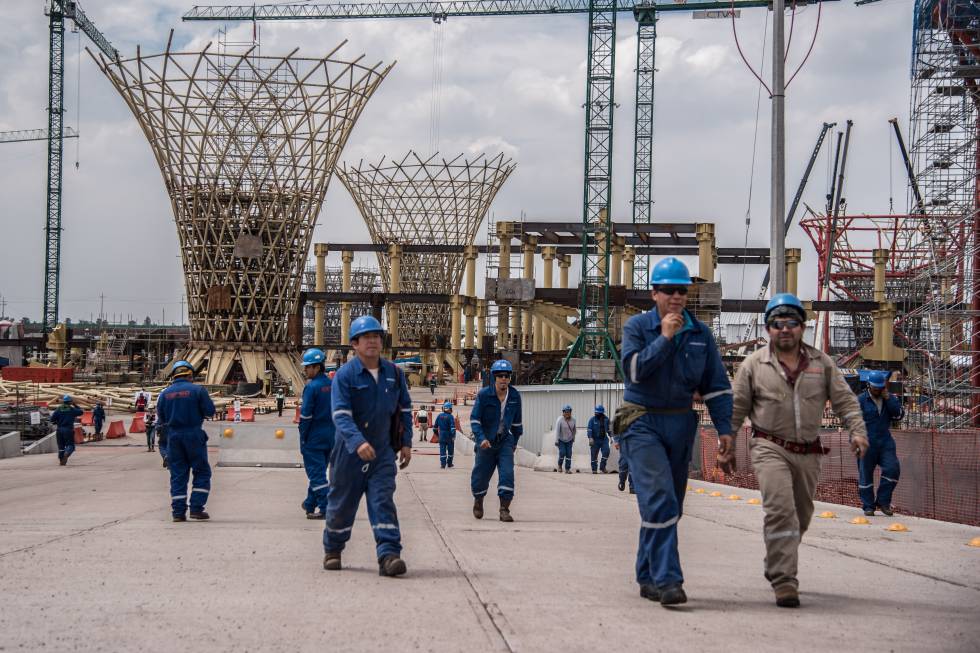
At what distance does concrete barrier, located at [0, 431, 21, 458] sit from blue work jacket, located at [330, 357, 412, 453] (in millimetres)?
21066

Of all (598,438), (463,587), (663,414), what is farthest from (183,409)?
(598,438)

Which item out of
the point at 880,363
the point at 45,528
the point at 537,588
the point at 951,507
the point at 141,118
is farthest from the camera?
the point at 880,363

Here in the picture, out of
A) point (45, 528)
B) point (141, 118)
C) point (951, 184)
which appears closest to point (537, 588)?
point (45, 528)

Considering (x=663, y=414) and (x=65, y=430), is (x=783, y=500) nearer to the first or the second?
(x=663, y=414)

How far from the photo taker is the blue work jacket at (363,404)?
22.2ft

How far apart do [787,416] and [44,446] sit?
82.6 ft

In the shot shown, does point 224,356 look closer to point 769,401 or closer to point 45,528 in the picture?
point 45,528

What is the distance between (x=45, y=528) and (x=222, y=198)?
43.3m

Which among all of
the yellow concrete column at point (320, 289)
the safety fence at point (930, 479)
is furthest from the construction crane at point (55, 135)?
the safety fence at point (930, 479)

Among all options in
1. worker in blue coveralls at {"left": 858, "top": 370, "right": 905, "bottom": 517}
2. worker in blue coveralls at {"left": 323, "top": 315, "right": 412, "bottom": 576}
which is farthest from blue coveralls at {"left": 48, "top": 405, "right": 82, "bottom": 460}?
worker in blue coveralls at {"left": 323, "top": 315, "right": 412, "bottom": 576}

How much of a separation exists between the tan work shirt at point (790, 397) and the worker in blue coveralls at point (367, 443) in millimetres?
2156

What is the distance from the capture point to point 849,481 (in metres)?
16.8

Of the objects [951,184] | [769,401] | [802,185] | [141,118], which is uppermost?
[802,185]

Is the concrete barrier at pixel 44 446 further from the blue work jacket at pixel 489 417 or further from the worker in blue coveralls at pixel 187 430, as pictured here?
the blue work jacket at pixel 489 417
